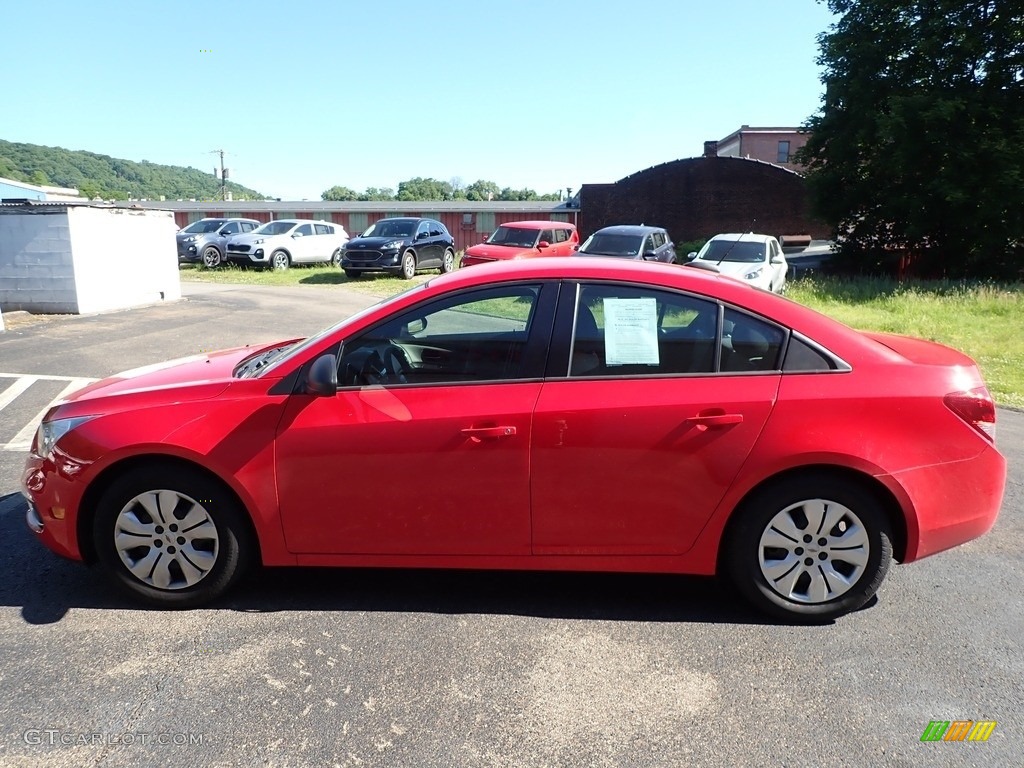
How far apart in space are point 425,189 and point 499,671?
132m

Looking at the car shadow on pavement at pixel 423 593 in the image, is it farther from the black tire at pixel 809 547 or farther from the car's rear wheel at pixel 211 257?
the car's rear wheel at pixel 211 257

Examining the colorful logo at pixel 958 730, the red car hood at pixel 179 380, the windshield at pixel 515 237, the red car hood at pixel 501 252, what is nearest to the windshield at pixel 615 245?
the red car hood at pixel 501 252

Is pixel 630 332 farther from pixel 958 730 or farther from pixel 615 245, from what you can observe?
pixel 615 245

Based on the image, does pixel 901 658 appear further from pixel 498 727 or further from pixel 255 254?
pixel 255 254

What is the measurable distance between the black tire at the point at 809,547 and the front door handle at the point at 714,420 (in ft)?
1.16

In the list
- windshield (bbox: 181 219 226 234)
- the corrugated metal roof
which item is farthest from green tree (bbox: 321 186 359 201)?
windshield (bbox: 181 219 226 234)

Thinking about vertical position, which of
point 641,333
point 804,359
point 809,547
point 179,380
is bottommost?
point 809,547

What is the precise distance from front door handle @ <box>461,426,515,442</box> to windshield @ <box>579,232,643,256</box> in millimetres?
14083

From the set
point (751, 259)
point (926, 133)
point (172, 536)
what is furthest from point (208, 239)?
point (172, 536)

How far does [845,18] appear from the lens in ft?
81.0

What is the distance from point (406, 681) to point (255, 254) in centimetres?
2331

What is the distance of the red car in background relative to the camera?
725 inches

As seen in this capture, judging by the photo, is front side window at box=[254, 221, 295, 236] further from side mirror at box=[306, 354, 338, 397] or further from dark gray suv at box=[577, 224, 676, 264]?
side mirror at box=[306, 354, 338, 397]

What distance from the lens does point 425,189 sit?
130 metres
